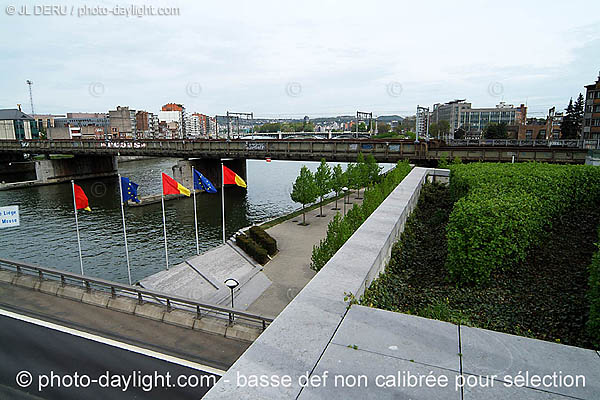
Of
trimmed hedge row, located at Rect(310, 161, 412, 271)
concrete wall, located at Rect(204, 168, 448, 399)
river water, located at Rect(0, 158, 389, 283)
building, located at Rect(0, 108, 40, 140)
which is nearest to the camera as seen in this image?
concrete wall, located at Rect(204, 168, 448, 399)

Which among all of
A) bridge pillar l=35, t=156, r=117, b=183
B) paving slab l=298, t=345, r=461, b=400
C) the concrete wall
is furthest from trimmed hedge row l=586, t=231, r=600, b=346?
bridge pillar l=35, t=156, r=117, b=183

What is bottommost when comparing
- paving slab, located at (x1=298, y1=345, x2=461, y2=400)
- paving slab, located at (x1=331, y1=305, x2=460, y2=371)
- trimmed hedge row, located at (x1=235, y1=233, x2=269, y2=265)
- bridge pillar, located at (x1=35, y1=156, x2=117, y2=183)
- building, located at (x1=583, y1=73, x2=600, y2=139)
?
trimmed hedge row, located at (x1=235, y1=233, x2=269, y2=265)

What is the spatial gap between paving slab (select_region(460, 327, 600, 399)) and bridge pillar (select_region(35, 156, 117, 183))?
82537 mm

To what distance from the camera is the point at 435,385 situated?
13.0 ft

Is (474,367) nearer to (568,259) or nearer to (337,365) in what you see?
(337,365)

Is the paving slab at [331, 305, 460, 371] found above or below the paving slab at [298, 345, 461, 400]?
above

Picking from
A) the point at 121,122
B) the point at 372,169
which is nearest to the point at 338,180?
the point at 372,169

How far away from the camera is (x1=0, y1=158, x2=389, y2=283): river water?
2900 cm

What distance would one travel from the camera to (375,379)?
407 cm

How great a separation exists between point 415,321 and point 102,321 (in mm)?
10257

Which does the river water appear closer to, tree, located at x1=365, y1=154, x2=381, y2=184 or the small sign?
the small sign

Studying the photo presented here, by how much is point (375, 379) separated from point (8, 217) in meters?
16.8

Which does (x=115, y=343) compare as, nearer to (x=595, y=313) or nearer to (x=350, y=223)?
(x=350, y=223)

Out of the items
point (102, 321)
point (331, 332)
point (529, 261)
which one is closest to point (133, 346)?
point (102, 321)
